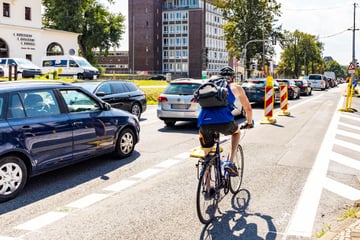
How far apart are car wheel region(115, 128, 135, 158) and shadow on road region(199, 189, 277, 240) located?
11.5 ft

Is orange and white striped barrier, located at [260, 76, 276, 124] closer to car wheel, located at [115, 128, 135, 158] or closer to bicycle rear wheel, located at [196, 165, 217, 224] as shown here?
Answer: car wheel, located at [115, 128, 135, 158]

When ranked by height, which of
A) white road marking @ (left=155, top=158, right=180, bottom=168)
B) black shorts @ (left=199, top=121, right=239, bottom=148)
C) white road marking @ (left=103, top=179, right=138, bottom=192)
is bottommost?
white road marking @ (left=103, top=179, right=138, bottom=192)

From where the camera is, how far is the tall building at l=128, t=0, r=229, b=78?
96.6 m

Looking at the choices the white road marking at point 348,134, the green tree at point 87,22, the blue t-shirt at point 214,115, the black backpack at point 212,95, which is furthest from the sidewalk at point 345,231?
the green tree at point 87,22

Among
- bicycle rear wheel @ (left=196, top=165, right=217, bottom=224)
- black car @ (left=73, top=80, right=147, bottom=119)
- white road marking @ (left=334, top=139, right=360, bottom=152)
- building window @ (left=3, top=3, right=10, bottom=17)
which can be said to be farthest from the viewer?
building window @ (left=3, top=3, right=10, bottom=17)

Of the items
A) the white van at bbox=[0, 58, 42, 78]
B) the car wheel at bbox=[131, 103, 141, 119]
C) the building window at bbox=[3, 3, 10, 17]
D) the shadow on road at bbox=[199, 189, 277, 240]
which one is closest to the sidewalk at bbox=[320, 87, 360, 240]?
the shadow on road at bbox=[199, 189, 277, 240]

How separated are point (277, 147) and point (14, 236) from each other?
7155 millimetres

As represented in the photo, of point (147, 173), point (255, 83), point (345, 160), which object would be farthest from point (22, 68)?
point (345, 160)

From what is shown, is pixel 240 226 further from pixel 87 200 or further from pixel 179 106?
pixel 179 106

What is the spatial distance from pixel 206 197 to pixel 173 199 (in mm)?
1129

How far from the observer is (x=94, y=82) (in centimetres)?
1423

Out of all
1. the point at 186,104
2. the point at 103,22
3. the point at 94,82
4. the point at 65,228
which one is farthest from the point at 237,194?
the point at 103,22

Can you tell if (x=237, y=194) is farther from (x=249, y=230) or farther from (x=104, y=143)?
(x=104, y=143)

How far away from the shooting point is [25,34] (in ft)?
143
